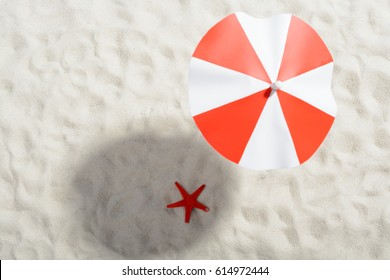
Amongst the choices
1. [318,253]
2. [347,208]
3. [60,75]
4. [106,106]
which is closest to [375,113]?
[347,208]

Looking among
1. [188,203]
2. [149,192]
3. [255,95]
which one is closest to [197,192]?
[188,203]

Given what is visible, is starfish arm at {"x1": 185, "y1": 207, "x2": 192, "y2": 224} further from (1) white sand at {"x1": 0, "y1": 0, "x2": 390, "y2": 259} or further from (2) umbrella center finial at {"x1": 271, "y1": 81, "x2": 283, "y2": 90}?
(2) umbrella center finial at {"x1": 271, "y1": 81, "x2": 283, "y2": 90}

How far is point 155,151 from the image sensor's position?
2.77m

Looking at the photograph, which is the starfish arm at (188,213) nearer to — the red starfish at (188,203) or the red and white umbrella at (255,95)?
the red starfish at (188,203)

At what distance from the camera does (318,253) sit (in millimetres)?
2670

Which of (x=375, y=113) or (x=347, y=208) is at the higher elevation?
(x=375, y=113)

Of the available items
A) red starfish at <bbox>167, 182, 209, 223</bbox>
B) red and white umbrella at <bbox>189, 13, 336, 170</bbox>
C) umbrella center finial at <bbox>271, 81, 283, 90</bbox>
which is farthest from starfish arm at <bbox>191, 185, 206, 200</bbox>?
umbrella center finial at <bbox>271, 81, 283, 90</bbox>

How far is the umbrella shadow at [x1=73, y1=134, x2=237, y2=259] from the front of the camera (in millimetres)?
2676

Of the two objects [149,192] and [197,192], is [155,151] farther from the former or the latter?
[197,192]

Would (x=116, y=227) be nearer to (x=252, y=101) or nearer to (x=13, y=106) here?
(x=13, y=106)

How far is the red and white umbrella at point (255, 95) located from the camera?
182 centimetres

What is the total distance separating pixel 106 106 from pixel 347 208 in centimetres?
190

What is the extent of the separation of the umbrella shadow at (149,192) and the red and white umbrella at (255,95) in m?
0.90

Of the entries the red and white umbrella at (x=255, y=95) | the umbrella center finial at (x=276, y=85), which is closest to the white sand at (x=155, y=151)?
the red and white umbrella at (x=255, y=95)
